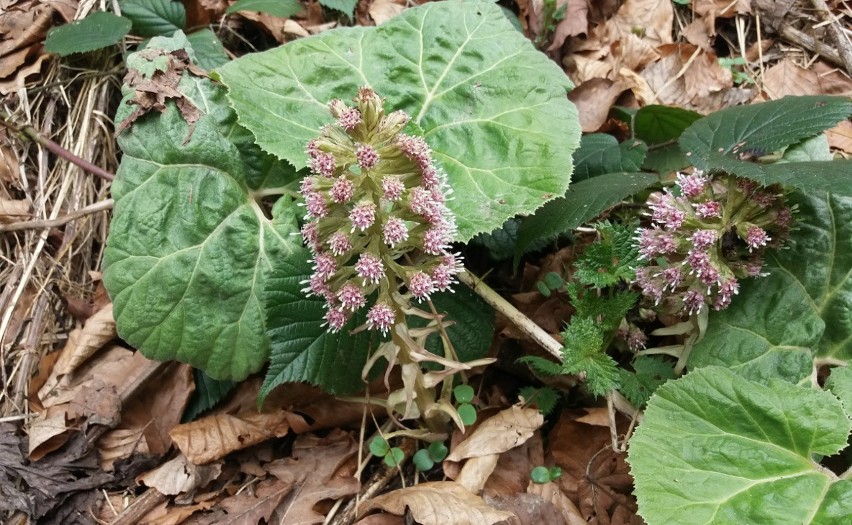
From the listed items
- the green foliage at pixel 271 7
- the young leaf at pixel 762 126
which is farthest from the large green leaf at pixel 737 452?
the green foliage at pixel 271 7

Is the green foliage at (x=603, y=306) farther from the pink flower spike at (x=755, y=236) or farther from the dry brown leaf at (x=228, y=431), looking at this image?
the dry brown leaf at (x=228, y=431)

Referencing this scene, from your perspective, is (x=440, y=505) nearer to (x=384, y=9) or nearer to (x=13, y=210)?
(x=13, y=210)

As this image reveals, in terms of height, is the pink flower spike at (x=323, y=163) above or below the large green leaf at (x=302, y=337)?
above

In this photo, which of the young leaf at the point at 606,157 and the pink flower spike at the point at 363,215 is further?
the young leaf at the point at 606,157

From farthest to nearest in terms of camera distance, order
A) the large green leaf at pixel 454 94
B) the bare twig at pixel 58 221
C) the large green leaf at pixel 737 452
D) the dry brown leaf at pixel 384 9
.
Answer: the dry brown leaf at pixel 384 9 < the bare twig at pixel 58 221 < the large green leaf at pixel 454 94 < the large green leaf at pixel 737 452

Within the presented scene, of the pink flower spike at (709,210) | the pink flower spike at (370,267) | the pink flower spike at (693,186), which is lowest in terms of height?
the pink flower spike at (370,267)

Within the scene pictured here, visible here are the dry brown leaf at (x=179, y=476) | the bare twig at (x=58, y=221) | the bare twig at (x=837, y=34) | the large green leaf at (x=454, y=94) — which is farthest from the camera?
the bare twig at (x=837, y=34)

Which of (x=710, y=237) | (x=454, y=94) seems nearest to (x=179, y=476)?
(x=454, y=94)

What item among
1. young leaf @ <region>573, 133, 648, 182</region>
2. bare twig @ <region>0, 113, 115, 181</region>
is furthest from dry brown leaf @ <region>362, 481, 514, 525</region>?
bare twig @ <region>0, 113, 115, 181</region>
